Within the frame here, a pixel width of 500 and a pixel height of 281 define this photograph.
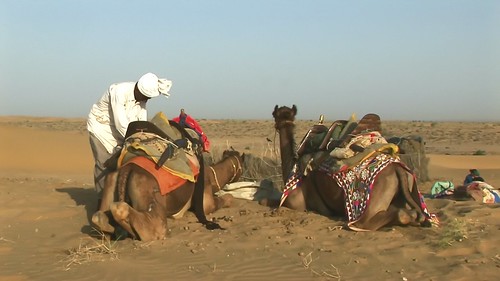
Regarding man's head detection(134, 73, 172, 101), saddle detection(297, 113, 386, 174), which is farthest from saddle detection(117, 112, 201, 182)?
saddle detection(297, 113, 386, 174)

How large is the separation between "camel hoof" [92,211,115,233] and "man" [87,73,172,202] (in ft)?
5.47

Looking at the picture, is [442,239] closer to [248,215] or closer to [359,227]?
[359,227]

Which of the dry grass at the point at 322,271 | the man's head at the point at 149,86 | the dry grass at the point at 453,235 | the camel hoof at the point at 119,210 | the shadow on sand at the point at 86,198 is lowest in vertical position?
the shadow on sand at the point at 86,198

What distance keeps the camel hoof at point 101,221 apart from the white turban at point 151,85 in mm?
2108

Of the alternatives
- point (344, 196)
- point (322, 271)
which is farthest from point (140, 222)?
point (344, 196)

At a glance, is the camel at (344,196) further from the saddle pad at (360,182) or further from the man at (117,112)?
the man at (117,112)

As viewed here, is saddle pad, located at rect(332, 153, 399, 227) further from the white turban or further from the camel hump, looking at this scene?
the white turban

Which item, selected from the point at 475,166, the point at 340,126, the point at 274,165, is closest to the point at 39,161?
the point at 274,165

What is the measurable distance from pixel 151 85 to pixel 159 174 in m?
1.43

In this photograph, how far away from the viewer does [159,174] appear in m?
6.76

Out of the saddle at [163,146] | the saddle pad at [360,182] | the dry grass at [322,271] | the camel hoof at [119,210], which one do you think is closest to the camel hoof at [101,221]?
the camel hoof at [119,210]

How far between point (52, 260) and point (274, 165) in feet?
20.1

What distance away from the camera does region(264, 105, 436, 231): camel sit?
668cm

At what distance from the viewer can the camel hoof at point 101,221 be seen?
19.5 ft
